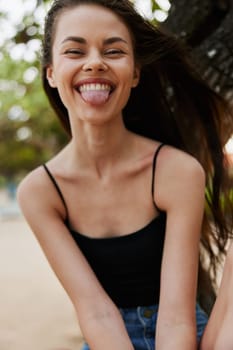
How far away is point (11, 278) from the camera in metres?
7.18

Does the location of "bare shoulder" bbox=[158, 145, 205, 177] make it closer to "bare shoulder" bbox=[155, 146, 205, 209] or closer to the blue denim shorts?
"bare shoulder" bbox=[155, 146, 205, 209]

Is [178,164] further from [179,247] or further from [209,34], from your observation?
[209,34]

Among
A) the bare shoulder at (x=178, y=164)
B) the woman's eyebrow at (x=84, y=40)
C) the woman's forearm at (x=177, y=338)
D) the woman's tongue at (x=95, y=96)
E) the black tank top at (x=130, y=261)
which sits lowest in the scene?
the woman's forearm at (x=177, y=338)

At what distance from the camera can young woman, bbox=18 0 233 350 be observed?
219cm

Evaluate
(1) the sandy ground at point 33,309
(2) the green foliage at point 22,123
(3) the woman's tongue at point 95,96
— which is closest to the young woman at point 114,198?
(3) the woman's tongue at point 95,96

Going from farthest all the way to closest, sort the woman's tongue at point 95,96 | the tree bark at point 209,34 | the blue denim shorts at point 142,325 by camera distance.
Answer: the tree bark at point 209,34 → the blue denim shorts at point 142,325 → the woman's tongue at point 95,96

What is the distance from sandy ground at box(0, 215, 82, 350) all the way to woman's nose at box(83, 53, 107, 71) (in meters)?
0.96

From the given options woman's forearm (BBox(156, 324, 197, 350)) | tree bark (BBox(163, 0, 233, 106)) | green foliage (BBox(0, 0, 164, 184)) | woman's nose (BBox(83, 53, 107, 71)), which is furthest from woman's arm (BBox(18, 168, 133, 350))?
green foliage (BBox(0, 0, 164, 184))

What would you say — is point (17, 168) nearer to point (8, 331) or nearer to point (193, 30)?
point (8, 331)

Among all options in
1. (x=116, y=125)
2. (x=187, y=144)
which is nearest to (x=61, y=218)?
(x=116, y=125)

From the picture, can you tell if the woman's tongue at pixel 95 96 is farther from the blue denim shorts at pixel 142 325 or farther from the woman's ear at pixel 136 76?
the blue denim shorts at pixel 142 325

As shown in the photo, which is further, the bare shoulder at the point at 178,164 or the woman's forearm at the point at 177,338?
the bare shoulder at the point at 178,164

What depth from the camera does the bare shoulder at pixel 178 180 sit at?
2.23 metres

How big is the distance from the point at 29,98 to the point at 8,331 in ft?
39.9
